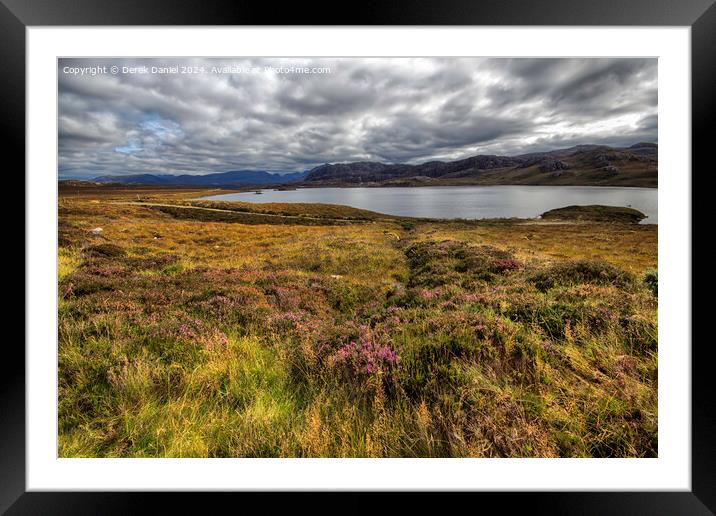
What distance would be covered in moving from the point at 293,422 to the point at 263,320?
1907 millimetres

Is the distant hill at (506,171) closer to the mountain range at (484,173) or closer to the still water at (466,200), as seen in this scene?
the mountain range at (484,173)

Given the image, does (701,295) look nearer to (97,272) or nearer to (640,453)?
(640,453)

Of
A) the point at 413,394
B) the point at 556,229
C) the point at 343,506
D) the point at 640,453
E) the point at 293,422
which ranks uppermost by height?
the point at 556,229

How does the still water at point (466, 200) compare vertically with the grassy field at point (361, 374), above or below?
above

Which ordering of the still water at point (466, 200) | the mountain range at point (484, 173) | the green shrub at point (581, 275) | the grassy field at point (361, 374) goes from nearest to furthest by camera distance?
the grassy field at point (361, 374)
the green shrub at point (581, 275)
the mountain range at point (484, 173)
the still water at point (466, 200)

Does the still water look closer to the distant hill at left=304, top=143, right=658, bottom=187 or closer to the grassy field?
the distant hill at left=304, top=143, right=658, bottom=187

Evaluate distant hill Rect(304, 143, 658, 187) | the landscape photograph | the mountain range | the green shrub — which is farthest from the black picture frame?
distant hill Rect(304, 143, 658, 187)

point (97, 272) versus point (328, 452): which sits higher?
point (97, 272)

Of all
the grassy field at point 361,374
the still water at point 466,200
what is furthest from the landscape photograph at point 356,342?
the still water at point 466,200

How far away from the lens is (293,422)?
103 inches

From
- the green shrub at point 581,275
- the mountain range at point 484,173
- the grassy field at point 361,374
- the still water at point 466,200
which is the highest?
the mountain range at point 484,173
